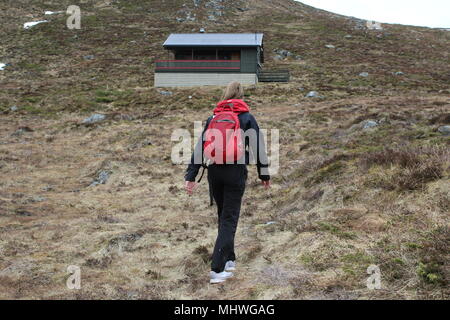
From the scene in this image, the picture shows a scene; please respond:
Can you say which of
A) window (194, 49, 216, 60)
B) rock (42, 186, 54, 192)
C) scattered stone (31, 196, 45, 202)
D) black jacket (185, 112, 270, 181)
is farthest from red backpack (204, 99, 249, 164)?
window (194, 49, 216, 60)

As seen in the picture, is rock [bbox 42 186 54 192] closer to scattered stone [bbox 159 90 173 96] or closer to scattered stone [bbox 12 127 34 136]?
scattered stone [bbox 12 127 34 136]

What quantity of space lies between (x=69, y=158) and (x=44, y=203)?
660cm

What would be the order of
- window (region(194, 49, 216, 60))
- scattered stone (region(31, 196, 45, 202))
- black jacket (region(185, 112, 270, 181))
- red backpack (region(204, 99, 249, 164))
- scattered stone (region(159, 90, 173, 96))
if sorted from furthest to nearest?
window (region(194, 49, 216, 60)), scattered stone (region(159, 90, 173, 96)), scattered stone (region(31, 196, 45, 202)), black jacket (region(185, 112, 270, 181)), red backpack (region(204, 99, 249, 164))

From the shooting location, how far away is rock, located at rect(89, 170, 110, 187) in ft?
41.9

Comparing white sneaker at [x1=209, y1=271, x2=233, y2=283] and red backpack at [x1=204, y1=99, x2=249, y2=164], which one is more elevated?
red backpack at [x1=204, y1=99, x2=249, y2=164]

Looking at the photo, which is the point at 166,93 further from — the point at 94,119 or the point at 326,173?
the point at 326,173

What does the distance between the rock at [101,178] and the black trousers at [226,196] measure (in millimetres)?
8841

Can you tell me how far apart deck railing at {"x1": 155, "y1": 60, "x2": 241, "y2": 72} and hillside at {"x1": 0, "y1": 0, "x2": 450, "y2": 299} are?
3271 mm

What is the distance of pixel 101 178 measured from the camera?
13055 millimetres

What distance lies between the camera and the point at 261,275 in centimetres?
486

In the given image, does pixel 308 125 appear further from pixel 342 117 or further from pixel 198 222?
pixel 198 222

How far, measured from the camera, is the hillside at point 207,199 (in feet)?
15.6

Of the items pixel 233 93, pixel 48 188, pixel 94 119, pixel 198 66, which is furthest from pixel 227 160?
pixel 198 66

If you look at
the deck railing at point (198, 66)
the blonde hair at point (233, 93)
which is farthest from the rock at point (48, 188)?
the deck railing at point (198, 66)
